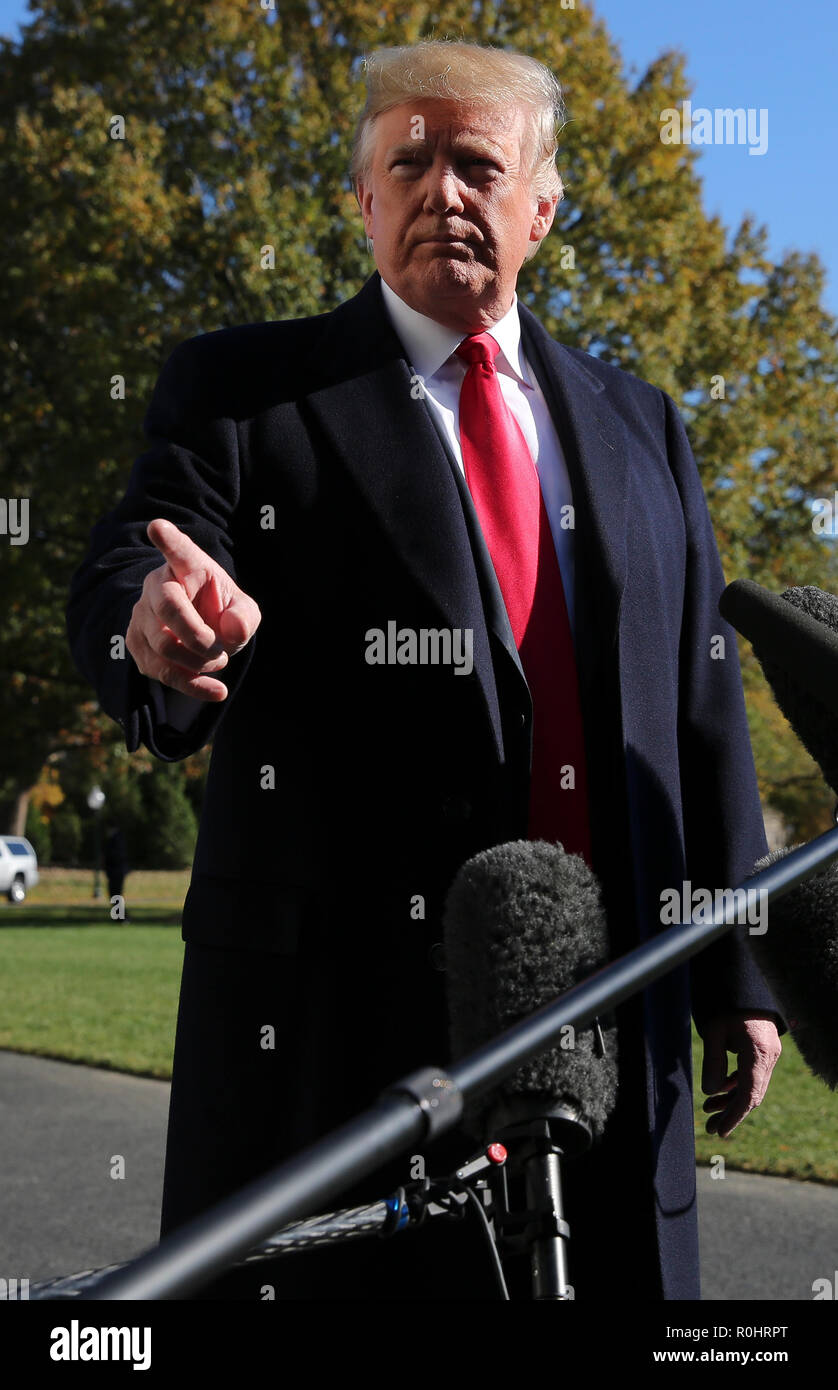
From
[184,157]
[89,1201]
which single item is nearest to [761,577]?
[184,157]

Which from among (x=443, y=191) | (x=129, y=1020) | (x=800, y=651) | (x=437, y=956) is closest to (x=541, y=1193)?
(x=437, y=956)

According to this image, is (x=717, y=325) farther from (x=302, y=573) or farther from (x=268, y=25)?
(x=302, y=573)

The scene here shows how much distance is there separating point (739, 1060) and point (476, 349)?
3.78 ft

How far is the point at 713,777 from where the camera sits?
2260 mm

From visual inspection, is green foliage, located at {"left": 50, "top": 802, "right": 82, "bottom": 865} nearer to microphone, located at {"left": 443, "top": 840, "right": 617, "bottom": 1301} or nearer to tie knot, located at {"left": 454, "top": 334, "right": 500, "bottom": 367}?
tie knot, located at {"left": 454, "top": 334, "right": 500, "bottom": 367}

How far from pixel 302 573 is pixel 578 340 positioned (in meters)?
15.4

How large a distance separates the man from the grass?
199 centimetres

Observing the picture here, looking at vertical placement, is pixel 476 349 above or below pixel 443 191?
below

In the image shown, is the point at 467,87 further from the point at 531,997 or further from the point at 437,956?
the point at 531,997

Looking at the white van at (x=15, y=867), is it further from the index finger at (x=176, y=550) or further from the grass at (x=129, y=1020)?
the index finger at (x=176, y=550)

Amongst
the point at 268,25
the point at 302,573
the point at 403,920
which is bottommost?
the point at 403,920

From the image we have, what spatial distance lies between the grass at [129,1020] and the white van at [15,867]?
10908 mm

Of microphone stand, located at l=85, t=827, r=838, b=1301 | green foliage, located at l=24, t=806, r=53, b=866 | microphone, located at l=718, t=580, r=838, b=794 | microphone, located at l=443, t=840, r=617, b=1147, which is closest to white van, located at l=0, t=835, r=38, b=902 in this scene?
green foliage, located at l=24, t=806, r=53, b=866
